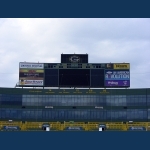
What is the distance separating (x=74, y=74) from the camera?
86.6 metres

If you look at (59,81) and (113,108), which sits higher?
(59,81)

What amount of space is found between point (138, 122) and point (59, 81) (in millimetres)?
19523

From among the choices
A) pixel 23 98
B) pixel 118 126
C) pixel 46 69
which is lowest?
pixel 118 126

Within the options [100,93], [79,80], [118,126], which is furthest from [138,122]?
[79,80]

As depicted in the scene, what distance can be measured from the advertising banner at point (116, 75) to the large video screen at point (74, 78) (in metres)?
4.46

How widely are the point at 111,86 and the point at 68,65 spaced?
10.7m

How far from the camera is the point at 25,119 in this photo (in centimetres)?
8538

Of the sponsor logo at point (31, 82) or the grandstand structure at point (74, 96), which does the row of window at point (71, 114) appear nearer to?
the grandstand structure at point (74, 96)

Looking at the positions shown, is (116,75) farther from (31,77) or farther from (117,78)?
(31,77)

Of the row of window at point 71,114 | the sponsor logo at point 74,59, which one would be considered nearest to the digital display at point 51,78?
the sponsor logo at point 74,59

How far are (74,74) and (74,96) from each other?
489 cm

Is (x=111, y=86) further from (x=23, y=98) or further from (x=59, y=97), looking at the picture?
(x=23, y=98)

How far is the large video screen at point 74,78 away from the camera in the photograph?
86.1m

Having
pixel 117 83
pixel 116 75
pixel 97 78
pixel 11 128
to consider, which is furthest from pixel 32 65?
pixel 117 83
